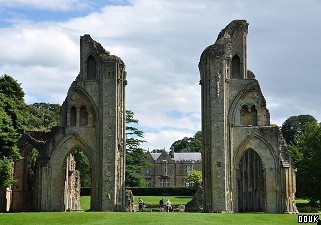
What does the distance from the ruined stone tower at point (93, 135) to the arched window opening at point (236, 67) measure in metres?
8.01

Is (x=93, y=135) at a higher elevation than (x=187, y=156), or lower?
lower

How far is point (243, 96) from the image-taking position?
44031mm

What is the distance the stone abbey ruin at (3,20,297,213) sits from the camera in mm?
42906

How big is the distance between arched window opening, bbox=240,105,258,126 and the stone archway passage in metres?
Answer: 7.07

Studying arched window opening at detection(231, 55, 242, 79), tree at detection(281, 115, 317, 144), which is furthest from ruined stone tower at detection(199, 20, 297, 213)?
tree at detection(281, 115, 317, 144)

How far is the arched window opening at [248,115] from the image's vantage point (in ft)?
145

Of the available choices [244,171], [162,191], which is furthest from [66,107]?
[162,191]

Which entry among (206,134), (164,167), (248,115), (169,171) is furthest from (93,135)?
(169,171)

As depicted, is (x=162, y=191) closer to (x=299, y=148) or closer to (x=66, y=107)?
(x=299, y=148)

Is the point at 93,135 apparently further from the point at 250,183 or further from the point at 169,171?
the point at 169,171

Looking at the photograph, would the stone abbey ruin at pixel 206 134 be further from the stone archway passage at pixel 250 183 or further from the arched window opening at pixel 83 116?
the stone archway passage at pixel 250 183

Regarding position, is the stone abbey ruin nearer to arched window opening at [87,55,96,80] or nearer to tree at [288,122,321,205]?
arched window opening at [87,55,96,80]

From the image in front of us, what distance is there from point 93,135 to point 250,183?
49.5 ft

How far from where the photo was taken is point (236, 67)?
148 ft
